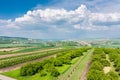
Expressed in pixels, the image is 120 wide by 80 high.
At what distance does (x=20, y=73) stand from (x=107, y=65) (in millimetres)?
31464

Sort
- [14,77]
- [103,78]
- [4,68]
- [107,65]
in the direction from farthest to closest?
[4,68]
[107,65]
[14,77]
[103,78]

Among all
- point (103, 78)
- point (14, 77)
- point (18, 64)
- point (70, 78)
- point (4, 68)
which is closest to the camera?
point (103, 78)

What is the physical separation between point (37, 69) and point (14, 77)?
8.77 m

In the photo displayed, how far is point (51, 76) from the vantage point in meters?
61.5

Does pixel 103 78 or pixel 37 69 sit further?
pixel 37 69

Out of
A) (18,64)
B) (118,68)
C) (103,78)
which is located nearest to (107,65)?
(118,68)

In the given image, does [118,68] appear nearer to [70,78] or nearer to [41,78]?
[70,78]

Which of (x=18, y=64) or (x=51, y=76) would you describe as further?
(x=18, y=64)

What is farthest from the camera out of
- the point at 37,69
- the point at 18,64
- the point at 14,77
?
the point at 18,64

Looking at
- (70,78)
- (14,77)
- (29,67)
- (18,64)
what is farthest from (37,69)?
(18,64)

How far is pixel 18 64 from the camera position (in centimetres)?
9331

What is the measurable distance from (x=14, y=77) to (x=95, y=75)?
27619 millimetres

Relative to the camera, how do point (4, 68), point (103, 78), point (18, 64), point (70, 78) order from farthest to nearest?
1. point (18, 64)
2. point (4, 68)
3. point (70, 78)
4. point (103, 78)

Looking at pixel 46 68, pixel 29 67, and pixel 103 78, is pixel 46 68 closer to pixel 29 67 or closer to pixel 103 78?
pixel 29 67
